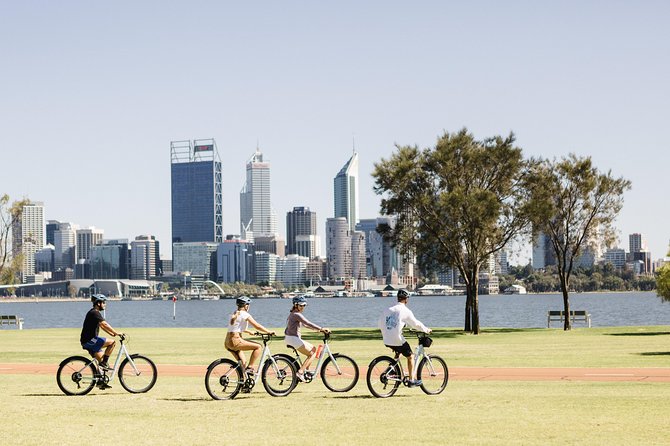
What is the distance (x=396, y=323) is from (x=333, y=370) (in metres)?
2.06

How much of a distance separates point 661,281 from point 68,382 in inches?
1547

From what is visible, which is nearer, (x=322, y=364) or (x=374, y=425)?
(x=374, y=425)

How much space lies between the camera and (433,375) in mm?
22469

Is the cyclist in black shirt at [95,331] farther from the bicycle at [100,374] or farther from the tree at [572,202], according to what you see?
the tree at [572,202]

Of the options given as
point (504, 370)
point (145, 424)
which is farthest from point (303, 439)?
point (504, 370)

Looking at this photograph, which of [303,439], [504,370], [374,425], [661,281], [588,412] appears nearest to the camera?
[303,439]

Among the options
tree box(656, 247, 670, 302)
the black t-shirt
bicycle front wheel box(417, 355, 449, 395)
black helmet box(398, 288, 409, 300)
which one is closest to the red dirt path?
bicycle front wheel box(417, 355, 449, 395)

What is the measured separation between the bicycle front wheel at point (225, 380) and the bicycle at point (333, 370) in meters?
1.15

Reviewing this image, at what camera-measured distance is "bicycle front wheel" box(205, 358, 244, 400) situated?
21844 millimetres

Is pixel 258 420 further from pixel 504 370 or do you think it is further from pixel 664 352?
pixel 664 352

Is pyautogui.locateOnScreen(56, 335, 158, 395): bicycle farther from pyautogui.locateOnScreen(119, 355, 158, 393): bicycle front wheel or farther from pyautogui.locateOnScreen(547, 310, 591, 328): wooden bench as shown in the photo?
pyautogui.locateOnScreen(547, 310, 591, 328): wooden bench

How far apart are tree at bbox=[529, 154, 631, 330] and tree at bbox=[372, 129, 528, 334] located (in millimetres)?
1328

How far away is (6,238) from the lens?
75.3 m

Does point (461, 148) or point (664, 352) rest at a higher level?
point (461, 148)
